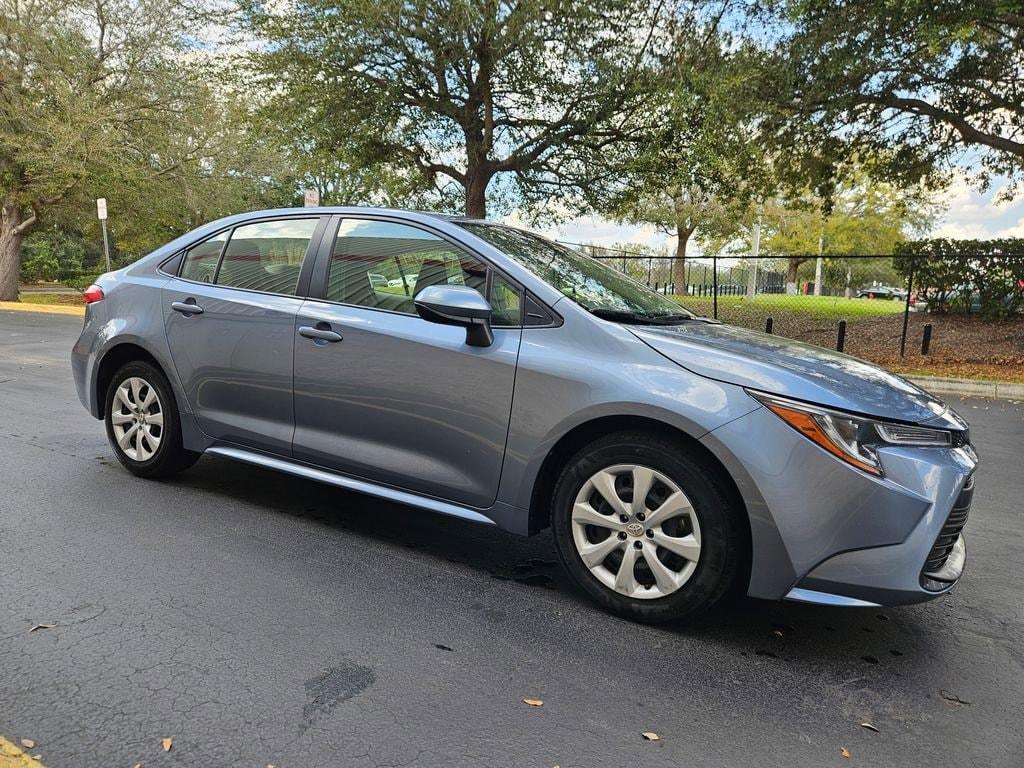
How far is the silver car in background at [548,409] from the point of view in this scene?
2.78 metres

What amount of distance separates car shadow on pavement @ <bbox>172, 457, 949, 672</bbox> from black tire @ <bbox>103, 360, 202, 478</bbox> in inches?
6.0

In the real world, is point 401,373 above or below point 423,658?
above

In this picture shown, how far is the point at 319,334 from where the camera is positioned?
388 centimetres

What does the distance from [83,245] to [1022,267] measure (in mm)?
49904

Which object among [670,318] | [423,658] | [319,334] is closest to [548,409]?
[670,318]

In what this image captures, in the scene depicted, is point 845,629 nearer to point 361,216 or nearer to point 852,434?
point 852,434

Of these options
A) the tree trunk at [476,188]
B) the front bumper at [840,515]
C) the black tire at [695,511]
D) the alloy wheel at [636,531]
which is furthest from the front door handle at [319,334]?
the tree trunk at [476,188]

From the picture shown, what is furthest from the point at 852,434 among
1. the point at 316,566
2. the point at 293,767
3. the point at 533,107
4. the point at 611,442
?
the point at 533,107

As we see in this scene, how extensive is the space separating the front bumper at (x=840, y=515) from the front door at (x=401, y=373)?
1.05m

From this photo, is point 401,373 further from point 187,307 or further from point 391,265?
point 187,307

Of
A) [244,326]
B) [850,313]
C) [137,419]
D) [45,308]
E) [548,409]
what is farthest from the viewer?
[45,308]

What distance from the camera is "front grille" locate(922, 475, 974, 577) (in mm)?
2781

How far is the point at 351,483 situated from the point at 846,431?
2.28 m

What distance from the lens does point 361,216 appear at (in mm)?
4090
